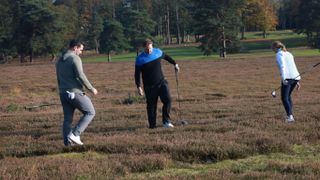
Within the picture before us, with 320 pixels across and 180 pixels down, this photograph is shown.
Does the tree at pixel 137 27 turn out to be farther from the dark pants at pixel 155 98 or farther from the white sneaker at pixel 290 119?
the white sneaker at pixel 290 119

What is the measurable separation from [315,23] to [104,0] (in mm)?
61012

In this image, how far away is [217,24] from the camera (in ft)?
251

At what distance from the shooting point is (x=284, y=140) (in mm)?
9086

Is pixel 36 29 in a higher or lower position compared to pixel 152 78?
lower

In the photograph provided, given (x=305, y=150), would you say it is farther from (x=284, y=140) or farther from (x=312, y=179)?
(x=312, y=179)

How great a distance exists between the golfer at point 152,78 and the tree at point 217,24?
64436mm

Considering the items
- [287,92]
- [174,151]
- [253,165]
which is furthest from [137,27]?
[253,165]

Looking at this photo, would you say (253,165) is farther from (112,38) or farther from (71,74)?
(112,38)

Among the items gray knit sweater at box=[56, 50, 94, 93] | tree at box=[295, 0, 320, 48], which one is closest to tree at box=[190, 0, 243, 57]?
tree at box=[295, 0, 320, 48]

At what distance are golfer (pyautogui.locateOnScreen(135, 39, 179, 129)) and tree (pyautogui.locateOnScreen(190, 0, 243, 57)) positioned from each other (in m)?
64.4

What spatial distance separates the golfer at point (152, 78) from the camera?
1161 cm

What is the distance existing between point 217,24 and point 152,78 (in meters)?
65.8

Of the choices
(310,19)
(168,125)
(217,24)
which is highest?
(168,125)

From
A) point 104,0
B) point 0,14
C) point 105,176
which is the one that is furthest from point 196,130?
point 104,0
